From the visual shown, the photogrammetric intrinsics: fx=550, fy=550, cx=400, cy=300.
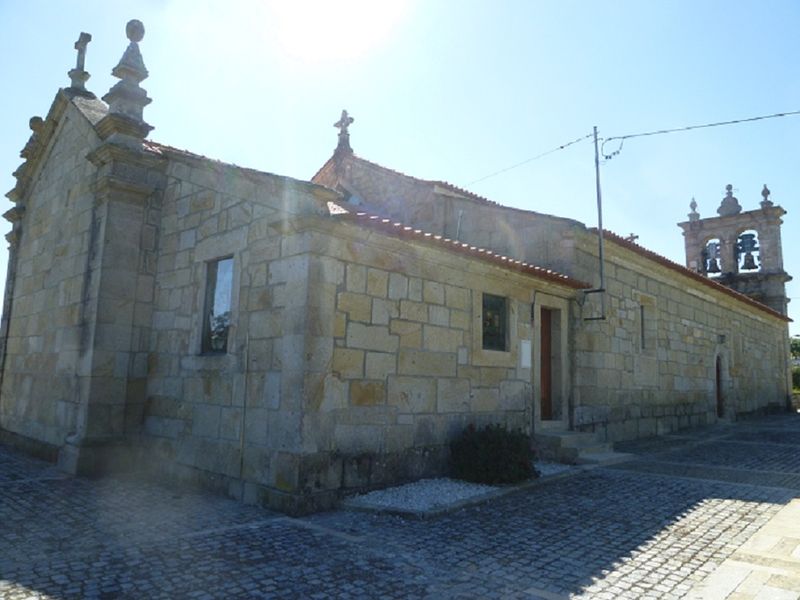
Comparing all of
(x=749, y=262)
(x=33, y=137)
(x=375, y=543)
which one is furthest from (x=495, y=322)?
(x=749, y=262)

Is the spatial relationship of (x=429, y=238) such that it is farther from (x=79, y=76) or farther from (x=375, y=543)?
(x=79, y=76)

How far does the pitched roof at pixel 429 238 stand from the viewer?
606 centimetres

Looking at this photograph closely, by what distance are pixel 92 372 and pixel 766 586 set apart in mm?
7849

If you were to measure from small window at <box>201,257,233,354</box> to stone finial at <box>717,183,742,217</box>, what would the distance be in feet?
64.1

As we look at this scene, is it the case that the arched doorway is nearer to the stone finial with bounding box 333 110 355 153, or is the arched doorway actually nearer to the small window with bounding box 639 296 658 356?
the small window with bounding box 639 296 658 356

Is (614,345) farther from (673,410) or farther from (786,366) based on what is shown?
(786,366)

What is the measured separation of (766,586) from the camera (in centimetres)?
377

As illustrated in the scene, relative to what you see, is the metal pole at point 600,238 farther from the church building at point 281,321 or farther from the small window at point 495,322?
the small window at point 495,322

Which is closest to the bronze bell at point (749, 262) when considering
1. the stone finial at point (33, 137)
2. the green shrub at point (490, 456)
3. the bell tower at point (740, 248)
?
the bell tower at point (740, 248)

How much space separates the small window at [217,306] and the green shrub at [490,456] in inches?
130

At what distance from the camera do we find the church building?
599cm

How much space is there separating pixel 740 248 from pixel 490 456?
18080mm

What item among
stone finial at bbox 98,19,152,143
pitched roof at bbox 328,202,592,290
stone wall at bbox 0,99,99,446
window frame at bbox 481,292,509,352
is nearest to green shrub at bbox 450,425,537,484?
window frame at bbox 481,292,509,352

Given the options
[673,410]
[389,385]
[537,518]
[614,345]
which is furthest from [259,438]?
[673,410]
